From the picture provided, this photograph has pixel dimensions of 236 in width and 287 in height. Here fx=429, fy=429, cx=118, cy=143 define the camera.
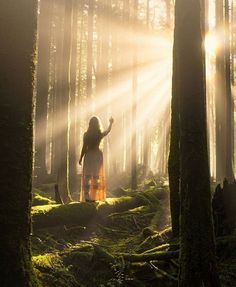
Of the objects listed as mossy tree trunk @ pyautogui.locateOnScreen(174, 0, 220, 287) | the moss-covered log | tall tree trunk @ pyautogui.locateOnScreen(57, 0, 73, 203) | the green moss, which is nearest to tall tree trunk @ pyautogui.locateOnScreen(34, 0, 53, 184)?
tall tree trunk @ pyautogui.locateOnScreen(57, 0, 73, 203)

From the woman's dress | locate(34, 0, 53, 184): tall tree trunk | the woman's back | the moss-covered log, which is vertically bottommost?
the moss-covered log

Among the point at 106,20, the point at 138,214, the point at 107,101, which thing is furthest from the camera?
the point at 107,101

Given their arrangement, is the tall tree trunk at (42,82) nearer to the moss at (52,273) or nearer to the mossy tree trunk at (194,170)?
the moss at (52,273)

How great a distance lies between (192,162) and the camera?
5.76m

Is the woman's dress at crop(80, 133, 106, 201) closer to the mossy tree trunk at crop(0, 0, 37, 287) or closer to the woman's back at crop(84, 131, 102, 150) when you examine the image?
the woman's back at crop(84, 131, 102, 150)

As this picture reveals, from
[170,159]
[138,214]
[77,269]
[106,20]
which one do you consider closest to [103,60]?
[106,20]

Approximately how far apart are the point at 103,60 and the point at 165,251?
2297 cm

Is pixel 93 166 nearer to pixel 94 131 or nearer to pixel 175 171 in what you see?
pixel 94 131

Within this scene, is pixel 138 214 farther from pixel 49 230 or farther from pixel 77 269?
pixel 77 269

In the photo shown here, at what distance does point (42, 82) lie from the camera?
20062 mm

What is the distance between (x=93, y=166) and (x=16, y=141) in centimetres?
700

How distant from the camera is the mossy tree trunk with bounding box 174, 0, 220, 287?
18.7 feet

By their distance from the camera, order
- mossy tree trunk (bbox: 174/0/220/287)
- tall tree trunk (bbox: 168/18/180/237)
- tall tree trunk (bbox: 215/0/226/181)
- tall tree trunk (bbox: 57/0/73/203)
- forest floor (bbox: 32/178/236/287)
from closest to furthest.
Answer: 1. mossy tree trunk (bbox: 174/0/220/287)
2. forest floor (bbox: 32/178/236/287)
3. tall tree trunk (bbox: 168/18/180/237)
4. tall tree trunk (bbox: 57/0/73/203)
5. tall tree trunk (bbox: 215/0/226/181)

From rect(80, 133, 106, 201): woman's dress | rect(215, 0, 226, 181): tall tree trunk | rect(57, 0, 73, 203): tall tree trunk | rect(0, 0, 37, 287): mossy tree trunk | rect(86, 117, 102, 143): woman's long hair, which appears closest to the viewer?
rect(0, 0, 37, 287): mossy tree trunk
